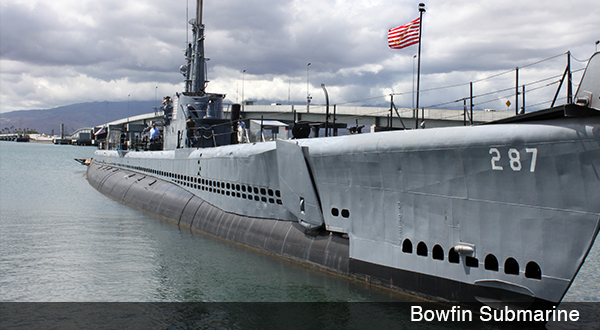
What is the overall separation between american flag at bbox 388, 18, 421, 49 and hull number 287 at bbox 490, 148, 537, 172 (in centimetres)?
941

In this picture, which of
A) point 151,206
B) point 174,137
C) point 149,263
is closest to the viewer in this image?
point 149,263

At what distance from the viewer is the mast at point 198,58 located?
79.4 feet

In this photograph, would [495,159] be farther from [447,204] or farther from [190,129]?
[190,129]

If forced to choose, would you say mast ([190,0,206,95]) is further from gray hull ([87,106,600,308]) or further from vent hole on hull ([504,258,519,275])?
vent hole on hull ([504,258,519,275])

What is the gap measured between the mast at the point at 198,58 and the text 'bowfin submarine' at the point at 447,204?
1082cm

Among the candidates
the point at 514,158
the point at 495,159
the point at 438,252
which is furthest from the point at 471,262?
the point at 514,158

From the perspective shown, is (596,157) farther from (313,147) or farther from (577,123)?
(313,147)

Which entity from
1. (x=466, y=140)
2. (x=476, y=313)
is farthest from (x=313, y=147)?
(x=476, y=313)

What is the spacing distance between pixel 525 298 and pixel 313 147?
586 cm

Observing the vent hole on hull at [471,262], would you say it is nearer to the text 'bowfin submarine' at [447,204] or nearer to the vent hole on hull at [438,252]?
the text 'bowfin submarine' at [447,204]

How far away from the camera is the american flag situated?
1633 cm

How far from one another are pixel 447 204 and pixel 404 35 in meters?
9.78

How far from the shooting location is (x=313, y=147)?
1166 cm

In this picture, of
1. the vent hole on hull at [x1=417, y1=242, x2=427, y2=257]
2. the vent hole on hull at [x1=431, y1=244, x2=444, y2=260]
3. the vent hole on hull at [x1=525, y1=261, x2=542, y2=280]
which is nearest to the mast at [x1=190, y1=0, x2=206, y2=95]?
the vent hole on hull at [x1=417, y1=242, x2=427, y2=257]
